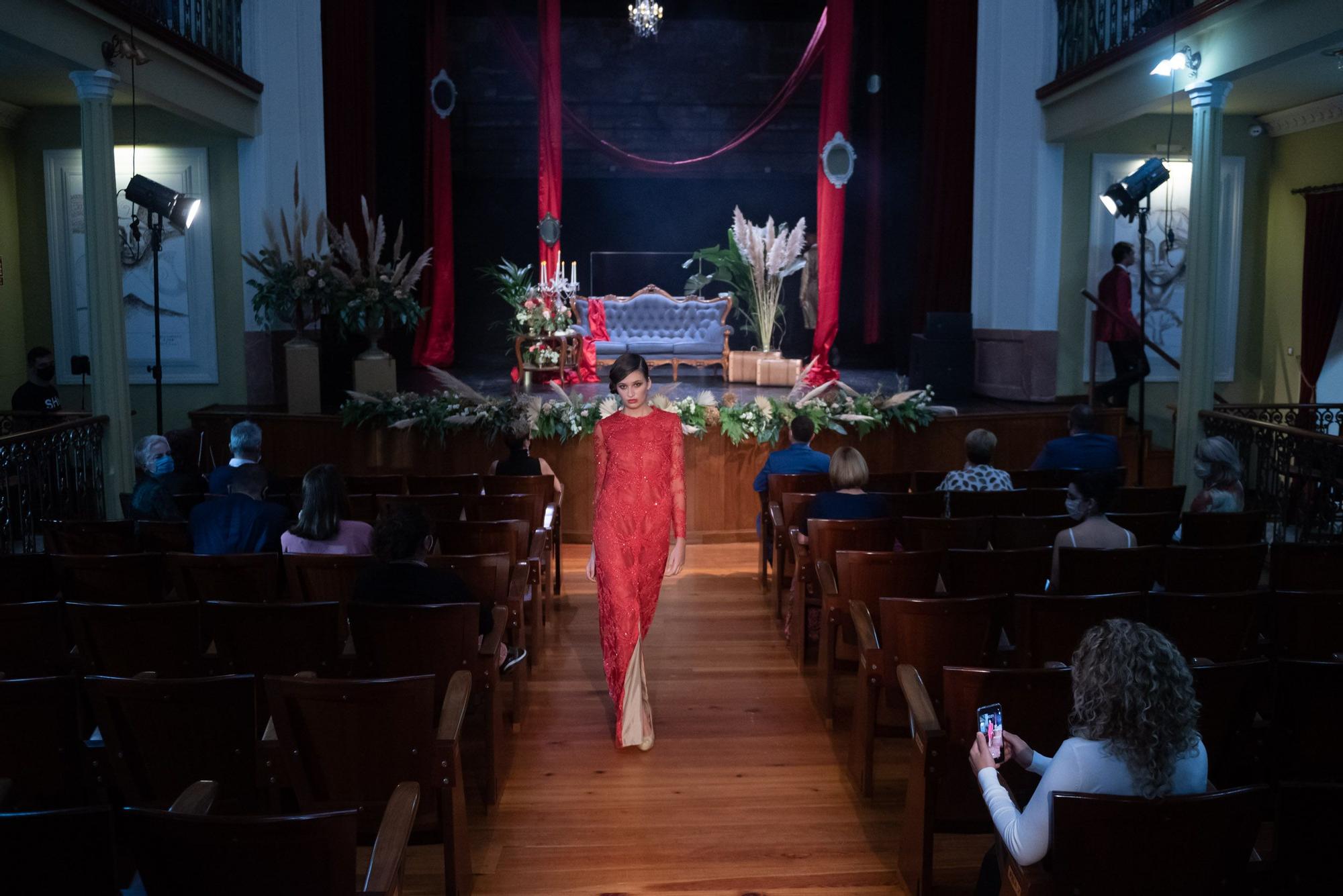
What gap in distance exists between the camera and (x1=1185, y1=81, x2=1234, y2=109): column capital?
7844 mm

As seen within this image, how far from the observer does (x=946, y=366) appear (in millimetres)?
10469

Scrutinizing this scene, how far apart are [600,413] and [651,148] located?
23.4 feet

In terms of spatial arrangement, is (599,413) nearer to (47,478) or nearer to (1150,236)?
(47,478)

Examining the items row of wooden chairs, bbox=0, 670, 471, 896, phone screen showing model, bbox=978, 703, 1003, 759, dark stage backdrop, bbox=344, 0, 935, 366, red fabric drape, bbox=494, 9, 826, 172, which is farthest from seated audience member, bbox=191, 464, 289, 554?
dark stage backdrop, bbox=344, 0, 935, 366

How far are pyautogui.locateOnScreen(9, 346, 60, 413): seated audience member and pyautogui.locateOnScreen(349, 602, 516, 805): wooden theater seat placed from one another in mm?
5692

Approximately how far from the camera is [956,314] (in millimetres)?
10555

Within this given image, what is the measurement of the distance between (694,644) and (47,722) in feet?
10.8

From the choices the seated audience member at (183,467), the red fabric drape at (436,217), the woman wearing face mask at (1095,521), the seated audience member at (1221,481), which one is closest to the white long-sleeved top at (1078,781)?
the woman wearing face mask at (1095,521)

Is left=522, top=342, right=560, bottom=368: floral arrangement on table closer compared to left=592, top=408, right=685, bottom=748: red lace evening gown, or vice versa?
left=592, top=408, right=685, bottom=748: red lace evening gown

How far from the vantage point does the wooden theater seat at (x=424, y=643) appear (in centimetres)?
340

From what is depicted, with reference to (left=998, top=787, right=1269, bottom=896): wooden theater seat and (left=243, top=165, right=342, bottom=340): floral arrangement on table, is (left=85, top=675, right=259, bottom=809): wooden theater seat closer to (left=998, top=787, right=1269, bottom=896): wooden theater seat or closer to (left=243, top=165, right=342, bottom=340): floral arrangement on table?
(left=998, top=787, right=1269, bottom=896): wooden theater seat

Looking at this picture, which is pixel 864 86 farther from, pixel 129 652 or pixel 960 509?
pixel 129 652

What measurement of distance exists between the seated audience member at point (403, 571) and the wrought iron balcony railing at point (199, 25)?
17.5ft

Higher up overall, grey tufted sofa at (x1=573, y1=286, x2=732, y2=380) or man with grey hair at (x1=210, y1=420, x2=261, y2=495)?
grey tufted sofa at (x1=573, y1=286, x2=732, y2=380)
